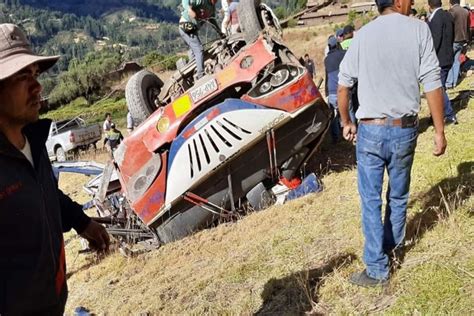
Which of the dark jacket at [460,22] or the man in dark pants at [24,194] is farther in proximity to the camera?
the dark jacket at [460,22]

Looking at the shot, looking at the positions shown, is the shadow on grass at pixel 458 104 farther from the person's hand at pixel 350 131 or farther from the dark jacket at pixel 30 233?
the dark jacket at pixel 30 233

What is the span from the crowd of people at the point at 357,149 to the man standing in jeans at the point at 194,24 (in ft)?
11.5

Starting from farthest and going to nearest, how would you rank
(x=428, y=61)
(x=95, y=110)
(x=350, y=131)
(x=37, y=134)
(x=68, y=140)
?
(x=95, y=110), (x=68, y=140), (x=350, y=131), (x=428, y=61), (x=37, y=134)

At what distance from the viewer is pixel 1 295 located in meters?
1.84

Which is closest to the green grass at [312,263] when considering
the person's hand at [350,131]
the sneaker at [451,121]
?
the sneaker at [451,121]

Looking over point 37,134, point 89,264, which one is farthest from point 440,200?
point 89,264

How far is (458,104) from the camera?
7379 mm

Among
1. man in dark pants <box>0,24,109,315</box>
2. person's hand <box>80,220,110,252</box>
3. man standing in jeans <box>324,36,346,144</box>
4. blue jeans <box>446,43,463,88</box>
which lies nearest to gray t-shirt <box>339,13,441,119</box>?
person's hand <box>80,220,110,252</box>

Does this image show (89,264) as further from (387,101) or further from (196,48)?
(387,101)

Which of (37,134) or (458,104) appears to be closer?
(37,134)

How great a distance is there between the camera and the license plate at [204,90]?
5609 millimetres

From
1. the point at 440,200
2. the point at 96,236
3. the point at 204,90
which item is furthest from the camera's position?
the point at 204,90

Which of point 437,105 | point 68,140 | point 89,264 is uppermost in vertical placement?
point 437,105

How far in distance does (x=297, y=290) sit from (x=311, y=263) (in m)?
0.35
